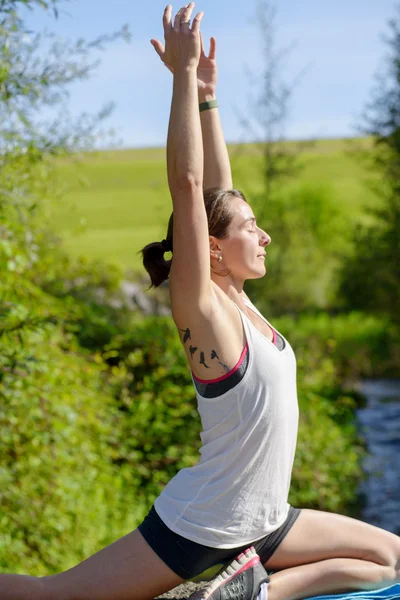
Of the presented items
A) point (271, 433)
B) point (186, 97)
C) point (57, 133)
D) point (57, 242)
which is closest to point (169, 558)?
point (271, 433)

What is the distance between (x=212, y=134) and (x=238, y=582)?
1.35 metres

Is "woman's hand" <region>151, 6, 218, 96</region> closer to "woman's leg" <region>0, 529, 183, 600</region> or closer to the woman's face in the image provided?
the woman's face

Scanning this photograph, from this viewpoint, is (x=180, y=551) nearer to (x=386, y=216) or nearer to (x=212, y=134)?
(x=212, y=134)

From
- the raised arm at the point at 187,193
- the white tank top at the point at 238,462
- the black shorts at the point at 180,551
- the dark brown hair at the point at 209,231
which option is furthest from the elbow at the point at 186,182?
the black shorts at the point at 180,551

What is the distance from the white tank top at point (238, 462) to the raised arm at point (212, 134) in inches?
23.7

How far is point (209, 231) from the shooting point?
84.4 inches

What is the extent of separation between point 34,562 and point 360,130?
6722 mm

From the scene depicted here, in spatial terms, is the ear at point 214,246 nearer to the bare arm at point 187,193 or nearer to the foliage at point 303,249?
the bare arm at point 187,193

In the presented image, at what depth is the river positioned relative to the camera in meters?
6.73

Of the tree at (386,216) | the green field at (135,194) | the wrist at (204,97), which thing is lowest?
the green field at (135,194)

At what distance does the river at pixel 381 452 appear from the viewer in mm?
6727

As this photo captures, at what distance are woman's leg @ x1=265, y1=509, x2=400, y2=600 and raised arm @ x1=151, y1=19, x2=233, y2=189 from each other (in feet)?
3.48

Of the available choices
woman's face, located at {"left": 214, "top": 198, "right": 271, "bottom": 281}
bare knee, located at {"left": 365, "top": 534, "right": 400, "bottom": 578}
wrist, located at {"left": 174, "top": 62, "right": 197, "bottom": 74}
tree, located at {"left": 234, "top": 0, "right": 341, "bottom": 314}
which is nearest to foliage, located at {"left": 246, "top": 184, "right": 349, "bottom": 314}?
tree, located at {"left": 234, "top": 0, "right": 341, "bottom": 314}

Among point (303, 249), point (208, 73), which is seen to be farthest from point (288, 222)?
point (208, 73)
